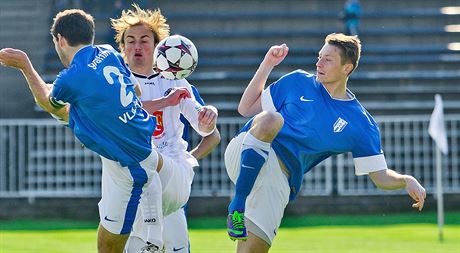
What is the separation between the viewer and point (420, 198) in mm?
7500

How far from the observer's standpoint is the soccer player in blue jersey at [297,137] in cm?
795

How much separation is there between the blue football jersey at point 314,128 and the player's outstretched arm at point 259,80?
A: 67 millimetres

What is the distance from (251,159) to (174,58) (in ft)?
3.02

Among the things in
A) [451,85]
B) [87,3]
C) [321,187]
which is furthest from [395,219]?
[87,3]

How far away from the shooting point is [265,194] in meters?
7.96

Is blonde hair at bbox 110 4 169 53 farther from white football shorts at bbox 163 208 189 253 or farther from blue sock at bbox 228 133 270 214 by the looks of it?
white football shorts at bbox 163 208 189 253

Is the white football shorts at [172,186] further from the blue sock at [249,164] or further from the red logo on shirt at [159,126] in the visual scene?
the blue sock at [249,164]

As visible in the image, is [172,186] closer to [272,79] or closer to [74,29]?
[74,29]

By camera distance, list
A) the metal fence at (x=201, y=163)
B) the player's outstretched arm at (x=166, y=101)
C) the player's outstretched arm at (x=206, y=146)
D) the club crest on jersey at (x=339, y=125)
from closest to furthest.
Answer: the player's outstretched arm at (x=166, y=101) → the club crest on jersey at (x=339, y=125) → the player's outstretched arm at (x=206, y=146) → the metal fence at (x=201, y=163)

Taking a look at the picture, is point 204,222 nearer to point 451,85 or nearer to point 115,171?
point 451,85

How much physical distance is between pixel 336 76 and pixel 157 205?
1.55m

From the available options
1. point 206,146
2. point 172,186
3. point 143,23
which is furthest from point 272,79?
point 172,186

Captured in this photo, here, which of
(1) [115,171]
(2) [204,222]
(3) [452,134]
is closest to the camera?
(1) [115,171]

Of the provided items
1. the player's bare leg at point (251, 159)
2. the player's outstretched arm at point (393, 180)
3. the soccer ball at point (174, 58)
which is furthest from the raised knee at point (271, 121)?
the player's outstretched arm at point (393, 180)
